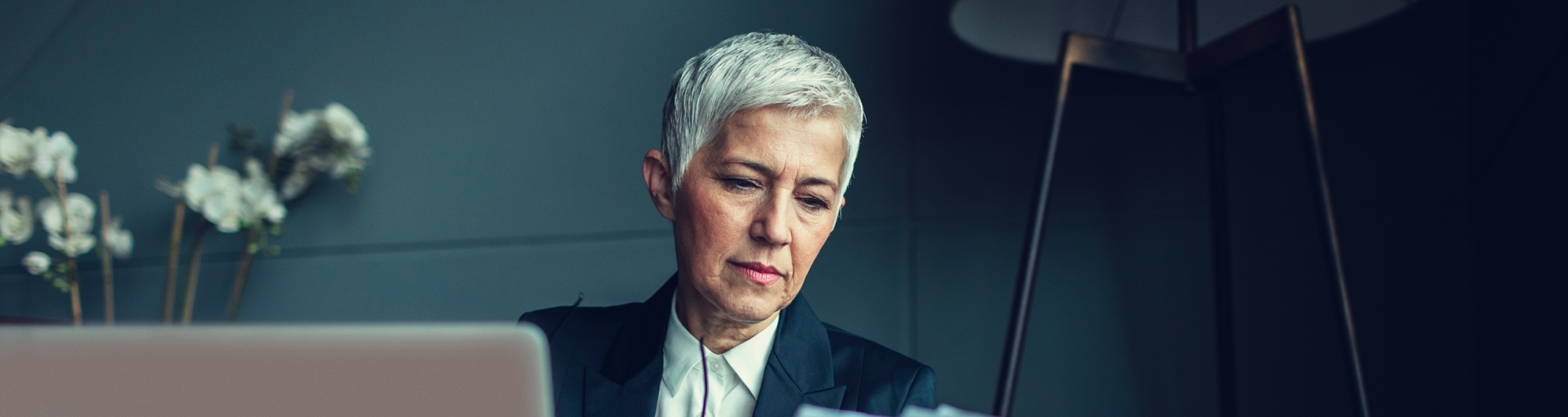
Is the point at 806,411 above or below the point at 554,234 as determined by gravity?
below

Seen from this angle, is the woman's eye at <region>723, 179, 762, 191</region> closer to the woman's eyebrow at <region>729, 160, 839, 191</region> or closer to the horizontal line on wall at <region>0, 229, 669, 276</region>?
the woman's eyebrow at <region>729, 160, 839, 191</region>

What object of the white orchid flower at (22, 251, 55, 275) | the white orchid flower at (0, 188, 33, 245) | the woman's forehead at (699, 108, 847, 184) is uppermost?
the woman's forehead at (699, 108, 847, 184)

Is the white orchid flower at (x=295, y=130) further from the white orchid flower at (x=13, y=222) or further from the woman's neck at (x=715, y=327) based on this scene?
the woman's neck at (x=715, y=327)

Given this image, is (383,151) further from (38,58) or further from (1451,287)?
(1451,287)

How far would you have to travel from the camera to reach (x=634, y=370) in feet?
3.36

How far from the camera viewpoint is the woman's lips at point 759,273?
94 cm

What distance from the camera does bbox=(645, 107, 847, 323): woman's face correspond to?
930 mm

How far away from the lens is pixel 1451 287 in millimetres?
1804

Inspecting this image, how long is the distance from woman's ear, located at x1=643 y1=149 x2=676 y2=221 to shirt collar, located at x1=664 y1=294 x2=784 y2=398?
0.47 ft

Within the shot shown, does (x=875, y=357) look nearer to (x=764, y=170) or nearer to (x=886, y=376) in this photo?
(x=886, y=376)

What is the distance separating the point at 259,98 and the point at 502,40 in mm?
431

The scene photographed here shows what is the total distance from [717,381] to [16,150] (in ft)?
3.20

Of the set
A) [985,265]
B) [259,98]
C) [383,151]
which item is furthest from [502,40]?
[985,265]

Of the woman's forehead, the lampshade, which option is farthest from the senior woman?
the lampshade
